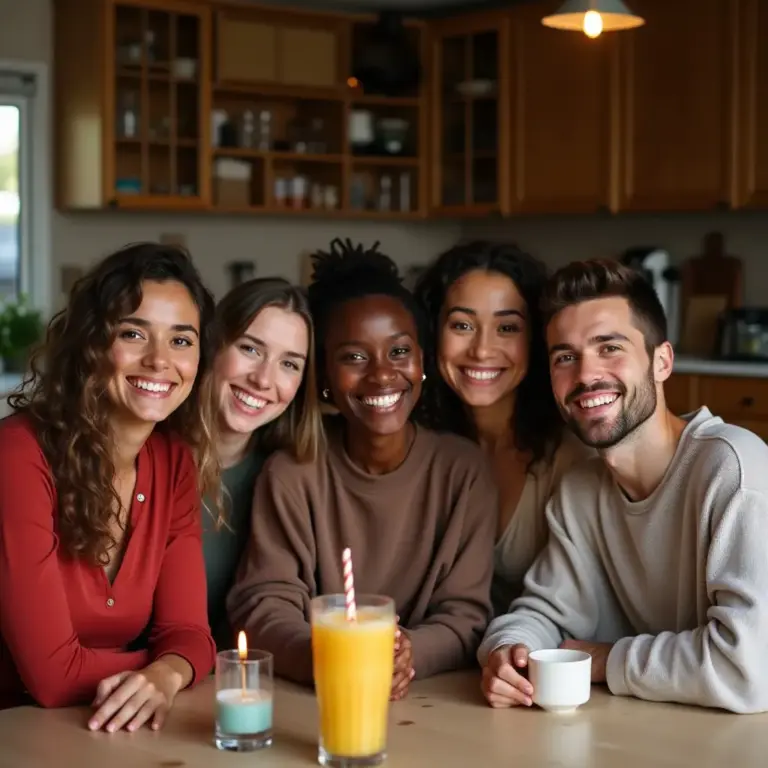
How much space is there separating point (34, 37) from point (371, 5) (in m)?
1.58

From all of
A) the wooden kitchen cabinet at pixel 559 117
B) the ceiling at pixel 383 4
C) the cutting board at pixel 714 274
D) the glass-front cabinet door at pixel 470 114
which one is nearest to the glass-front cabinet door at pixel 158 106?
the ceiling at pixel 383 4

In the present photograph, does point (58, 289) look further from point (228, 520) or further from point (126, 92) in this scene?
point (228, 520)

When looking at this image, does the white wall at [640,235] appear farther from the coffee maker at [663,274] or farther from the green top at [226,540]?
the green top at [226,540]

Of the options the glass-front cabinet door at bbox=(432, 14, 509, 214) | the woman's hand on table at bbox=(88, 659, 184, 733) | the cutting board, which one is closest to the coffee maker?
the cutting board

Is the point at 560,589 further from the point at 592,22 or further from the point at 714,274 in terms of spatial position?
the point at 714,274

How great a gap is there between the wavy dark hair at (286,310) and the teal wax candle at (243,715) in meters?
0.72

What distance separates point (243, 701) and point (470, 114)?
4.94 m

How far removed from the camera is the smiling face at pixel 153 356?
2.02 metres

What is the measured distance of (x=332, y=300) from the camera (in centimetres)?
234

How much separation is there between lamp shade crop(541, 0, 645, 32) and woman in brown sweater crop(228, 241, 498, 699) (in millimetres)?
1393

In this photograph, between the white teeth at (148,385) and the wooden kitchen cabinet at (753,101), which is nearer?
the white teeth at (148,385)

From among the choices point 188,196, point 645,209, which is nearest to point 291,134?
point 188,196

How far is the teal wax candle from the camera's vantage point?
5.26ft

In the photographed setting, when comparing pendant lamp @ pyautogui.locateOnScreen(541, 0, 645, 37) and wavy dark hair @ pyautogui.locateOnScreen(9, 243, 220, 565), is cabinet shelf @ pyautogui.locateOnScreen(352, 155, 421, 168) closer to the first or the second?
pendant lamp @ pyautogui.locateOnScreen(541, 0, 645, 37)
